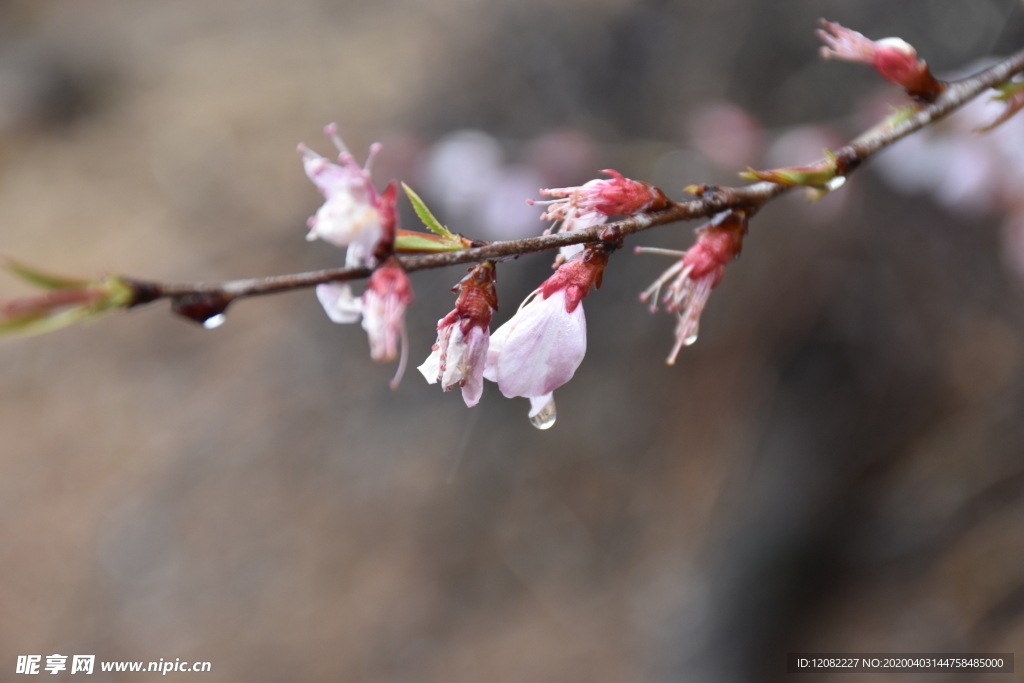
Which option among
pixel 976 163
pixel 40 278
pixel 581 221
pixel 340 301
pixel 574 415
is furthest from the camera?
pixel 574 415

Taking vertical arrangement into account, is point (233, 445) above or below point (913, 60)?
above

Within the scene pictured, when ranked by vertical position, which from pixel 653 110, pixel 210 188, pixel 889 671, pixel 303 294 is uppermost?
pixel 210 188

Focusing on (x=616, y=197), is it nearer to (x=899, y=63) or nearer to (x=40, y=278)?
(x=899, y=63)

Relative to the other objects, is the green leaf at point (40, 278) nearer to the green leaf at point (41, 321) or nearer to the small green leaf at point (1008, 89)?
the green leaf at point (41, 321)

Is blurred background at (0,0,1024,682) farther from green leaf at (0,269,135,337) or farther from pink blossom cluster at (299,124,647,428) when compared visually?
green leaf at (0,269,135,337)

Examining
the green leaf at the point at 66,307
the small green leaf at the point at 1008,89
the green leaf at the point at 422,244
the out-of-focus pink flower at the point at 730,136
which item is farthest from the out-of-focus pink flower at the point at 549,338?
the out-of-focus pink flower at the point at 730,136

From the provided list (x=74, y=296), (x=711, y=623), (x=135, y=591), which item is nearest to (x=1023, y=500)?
(x=711, y=623)

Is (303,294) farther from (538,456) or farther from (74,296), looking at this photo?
(74,296)

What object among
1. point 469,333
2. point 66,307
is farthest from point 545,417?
point 66,307
